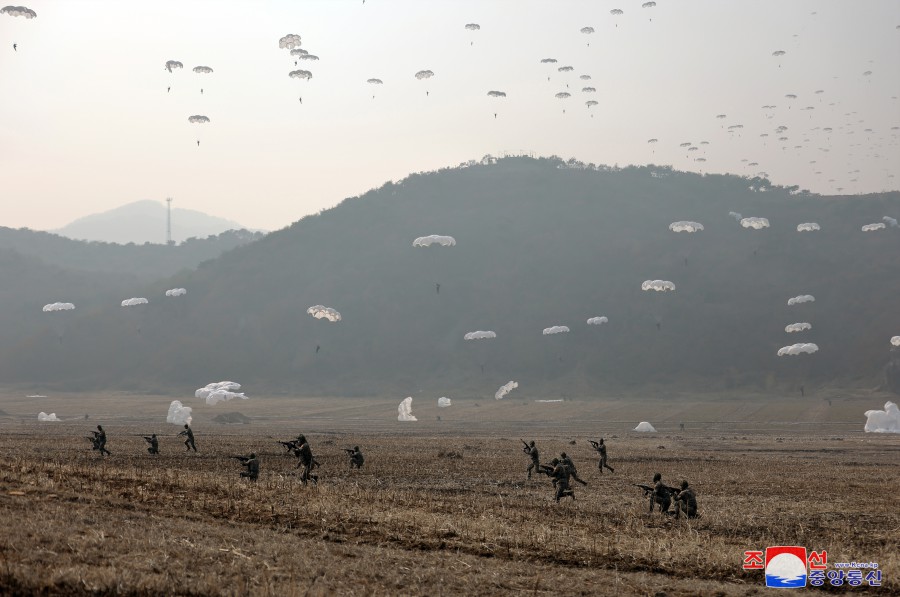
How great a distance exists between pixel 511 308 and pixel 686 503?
132 metres

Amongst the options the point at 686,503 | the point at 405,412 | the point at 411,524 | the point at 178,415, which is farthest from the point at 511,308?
the point at 411,524

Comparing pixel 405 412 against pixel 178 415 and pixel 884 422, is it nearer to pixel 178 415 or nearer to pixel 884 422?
pixel 178 415

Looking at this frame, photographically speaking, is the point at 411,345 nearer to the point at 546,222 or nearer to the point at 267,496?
the point at 546,222

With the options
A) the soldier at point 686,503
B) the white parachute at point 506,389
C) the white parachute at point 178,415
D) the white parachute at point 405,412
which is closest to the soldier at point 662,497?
the soldier at point 686,503

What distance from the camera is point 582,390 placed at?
127188 mm

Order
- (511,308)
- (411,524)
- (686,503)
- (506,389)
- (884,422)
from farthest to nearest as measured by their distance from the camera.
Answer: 1. (511,308)
2. (506,389)
3. (884,422)
4. (686,503)
5. (411,524)

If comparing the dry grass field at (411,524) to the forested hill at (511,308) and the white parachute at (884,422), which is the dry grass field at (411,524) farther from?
the forested hill at (511,308)

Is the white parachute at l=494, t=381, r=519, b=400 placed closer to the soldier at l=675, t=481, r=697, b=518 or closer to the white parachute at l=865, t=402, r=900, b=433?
the white parachute at l=865, t=402, r=900, b=433

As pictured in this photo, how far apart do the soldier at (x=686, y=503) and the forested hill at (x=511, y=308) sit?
10458 centimetres

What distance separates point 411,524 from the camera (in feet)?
62.0

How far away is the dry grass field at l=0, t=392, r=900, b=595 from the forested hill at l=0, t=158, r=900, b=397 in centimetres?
9276

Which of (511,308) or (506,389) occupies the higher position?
(511,308)

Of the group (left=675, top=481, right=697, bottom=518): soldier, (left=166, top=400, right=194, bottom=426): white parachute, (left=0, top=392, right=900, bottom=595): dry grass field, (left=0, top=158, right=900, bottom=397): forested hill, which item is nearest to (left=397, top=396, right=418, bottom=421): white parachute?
(left=166, top=400, right=194, bottom=426): white parachute

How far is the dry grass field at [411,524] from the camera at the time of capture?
551 inches
